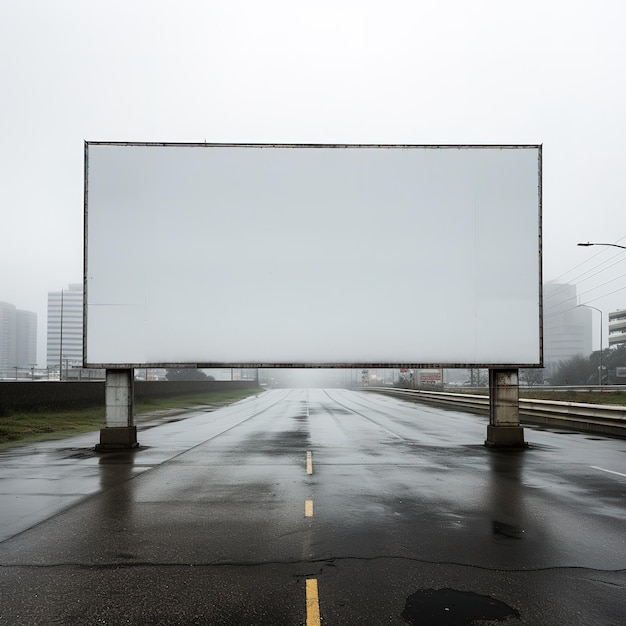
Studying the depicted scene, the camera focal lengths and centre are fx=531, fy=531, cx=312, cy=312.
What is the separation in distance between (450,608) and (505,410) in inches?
514

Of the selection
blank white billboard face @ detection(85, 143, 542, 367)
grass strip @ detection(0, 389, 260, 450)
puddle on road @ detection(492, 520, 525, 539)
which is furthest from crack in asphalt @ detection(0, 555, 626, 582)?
grass strip @ detection(0, 389, 260, 450)

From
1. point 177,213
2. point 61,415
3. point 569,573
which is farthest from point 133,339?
point 61,415

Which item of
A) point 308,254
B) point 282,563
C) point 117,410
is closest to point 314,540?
point 282,563

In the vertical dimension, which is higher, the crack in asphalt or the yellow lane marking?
the yellow lane marking

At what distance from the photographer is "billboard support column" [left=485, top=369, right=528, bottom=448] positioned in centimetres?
1739

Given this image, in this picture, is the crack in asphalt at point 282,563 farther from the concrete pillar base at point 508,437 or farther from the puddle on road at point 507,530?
→ the concrete pillar base at point 508,437

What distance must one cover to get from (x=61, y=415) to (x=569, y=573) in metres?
28.8

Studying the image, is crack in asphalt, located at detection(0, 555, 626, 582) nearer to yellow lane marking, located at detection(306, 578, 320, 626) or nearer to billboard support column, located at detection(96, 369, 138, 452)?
yellow lane marking, located at detection(306, 578, 320, 626)

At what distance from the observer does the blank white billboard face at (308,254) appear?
652 inches

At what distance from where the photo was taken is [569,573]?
254 inches

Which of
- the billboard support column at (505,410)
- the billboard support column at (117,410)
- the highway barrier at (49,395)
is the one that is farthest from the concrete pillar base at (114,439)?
the billboard support column at (505,410)

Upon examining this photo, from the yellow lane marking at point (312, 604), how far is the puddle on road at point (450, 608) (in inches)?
34.3

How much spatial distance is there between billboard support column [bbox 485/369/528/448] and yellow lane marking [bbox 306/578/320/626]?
12.8 meters

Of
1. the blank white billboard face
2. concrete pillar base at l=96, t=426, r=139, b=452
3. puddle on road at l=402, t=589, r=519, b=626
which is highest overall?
the blank white billboard face
